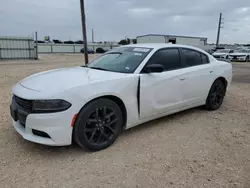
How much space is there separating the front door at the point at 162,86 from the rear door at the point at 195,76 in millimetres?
169

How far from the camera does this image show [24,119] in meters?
2.91

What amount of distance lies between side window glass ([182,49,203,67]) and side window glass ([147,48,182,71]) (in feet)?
0.65

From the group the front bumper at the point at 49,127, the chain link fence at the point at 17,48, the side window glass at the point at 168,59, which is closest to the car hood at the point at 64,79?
the front bumper at the point at 49,127

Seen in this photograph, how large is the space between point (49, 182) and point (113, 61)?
2.29 m

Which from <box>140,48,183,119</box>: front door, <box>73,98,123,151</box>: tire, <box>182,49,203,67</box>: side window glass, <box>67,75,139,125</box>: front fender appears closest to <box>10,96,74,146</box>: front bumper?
<box>73,98,123,151</box>: tire

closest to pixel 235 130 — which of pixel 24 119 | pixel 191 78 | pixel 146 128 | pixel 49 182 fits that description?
pixel 191 78

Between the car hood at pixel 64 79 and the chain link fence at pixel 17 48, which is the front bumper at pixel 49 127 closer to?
the car hood at pixel 64 79

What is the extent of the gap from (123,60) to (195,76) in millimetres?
1491

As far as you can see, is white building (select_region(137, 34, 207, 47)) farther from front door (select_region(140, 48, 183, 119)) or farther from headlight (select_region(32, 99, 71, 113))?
headlight (select_region(32, 99, 71, 113))

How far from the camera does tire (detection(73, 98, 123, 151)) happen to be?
9.65ft

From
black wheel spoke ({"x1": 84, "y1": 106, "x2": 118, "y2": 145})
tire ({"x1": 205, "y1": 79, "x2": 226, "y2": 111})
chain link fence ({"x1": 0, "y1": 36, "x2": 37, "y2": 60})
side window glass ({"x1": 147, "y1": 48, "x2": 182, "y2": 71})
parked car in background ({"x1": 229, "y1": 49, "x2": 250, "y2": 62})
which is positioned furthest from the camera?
parked car in background ({"x1": 229, "y1": 49, "x2": 250, "y2": 62})

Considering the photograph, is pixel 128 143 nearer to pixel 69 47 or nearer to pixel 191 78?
pixel 191 78

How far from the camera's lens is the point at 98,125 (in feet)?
10.3

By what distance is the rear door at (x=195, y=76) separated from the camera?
429 centimetres
